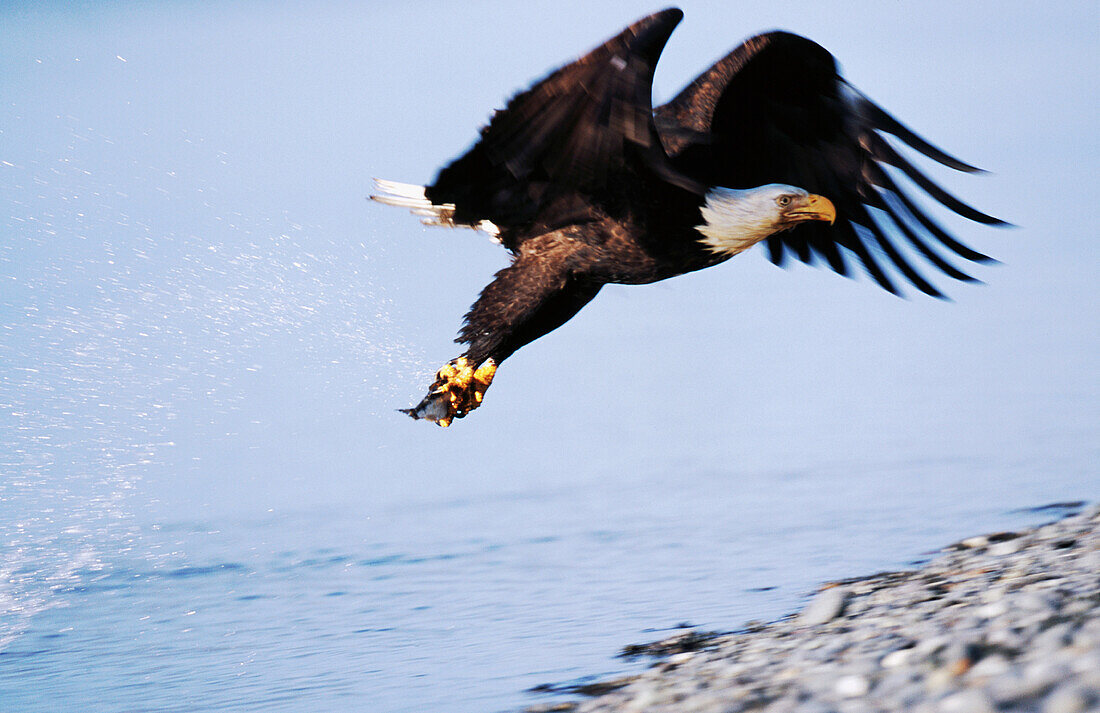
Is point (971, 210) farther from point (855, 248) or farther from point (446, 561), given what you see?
point (446, 561)

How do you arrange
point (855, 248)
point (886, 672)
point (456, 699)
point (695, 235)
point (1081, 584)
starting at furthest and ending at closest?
1. point (855, 248)
2. point (695, 235)
3. point (456, 699)
4. point (1081, 584)
5. point (886, 672)

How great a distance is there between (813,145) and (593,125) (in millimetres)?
1539

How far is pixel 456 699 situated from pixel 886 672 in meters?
1.38

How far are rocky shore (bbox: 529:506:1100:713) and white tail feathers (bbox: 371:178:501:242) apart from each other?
1902mm

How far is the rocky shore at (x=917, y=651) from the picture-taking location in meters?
2.21

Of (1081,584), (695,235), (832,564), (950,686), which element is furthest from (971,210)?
(950,686)

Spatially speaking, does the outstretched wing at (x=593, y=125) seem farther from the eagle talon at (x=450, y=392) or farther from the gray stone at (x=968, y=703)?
the gray stone at (x=968, y=703)

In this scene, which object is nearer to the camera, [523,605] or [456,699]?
A: [456,699]

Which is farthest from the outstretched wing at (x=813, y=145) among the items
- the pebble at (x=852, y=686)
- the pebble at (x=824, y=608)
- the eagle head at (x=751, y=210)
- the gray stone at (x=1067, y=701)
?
the gray stone at (x=1067, y=701)

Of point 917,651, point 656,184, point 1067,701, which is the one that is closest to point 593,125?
point 656,184

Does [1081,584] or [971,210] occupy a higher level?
[971,210]

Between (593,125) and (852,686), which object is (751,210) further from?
(852,686)

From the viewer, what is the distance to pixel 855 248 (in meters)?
4.84

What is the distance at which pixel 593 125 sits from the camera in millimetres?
3488
